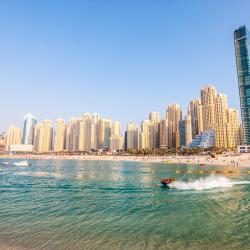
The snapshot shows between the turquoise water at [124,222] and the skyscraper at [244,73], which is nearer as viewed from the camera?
the turquoise water at [124,222]

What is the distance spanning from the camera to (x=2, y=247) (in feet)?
46.3

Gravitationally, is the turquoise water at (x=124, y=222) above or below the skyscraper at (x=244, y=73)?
below

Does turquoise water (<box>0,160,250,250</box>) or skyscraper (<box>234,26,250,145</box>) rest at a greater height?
skyscraper (<box>234,26,250,145</box>)

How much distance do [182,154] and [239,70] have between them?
83.0m

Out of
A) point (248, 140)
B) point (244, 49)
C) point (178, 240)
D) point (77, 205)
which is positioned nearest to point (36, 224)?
point (77, 205)

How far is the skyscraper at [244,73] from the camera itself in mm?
189625

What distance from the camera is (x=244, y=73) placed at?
625 feet

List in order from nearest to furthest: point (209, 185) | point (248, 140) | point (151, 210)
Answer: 1. point (151, 210)
2. point (209, 185)
3. point (248, 140)

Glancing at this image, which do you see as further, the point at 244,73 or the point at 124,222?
the point at 244,73

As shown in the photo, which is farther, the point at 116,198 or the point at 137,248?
the point at 116,198

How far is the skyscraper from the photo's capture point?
18962 cm

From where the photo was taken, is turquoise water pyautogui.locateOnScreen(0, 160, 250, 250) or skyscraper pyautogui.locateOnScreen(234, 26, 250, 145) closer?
turquoise water pyautogui.locateOnScreen(0, 160, 250, 250)

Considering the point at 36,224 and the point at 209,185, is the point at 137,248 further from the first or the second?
the point at 209,185

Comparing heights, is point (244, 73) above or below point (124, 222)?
above
